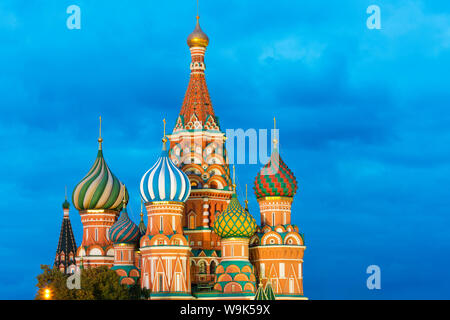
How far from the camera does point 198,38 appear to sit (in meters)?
67.1

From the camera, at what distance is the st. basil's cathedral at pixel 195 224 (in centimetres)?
6100

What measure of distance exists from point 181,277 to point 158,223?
10.1 feet

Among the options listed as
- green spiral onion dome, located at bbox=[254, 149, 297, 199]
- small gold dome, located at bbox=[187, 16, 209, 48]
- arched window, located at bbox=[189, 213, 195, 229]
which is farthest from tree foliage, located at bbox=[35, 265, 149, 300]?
small gold dome, located at bbox=[187, 16, 209, 48]

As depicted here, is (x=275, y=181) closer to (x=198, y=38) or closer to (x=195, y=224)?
(x=195, y=224)

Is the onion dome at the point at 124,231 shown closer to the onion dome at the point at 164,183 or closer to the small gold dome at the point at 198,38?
the onion dome at the point at 164,183

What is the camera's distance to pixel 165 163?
204 feet

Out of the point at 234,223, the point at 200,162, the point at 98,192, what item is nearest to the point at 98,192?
the point at 98,192

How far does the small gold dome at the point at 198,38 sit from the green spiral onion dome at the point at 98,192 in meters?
8.93

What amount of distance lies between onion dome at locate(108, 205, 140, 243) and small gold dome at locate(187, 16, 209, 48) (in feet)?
35.9

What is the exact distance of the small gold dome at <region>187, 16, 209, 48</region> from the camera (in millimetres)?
67125

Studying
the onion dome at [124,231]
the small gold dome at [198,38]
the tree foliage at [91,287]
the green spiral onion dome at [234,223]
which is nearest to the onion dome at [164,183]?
the green spiral onion dome at [234,223]

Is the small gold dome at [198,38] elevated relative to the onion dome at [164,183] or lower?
elevated
